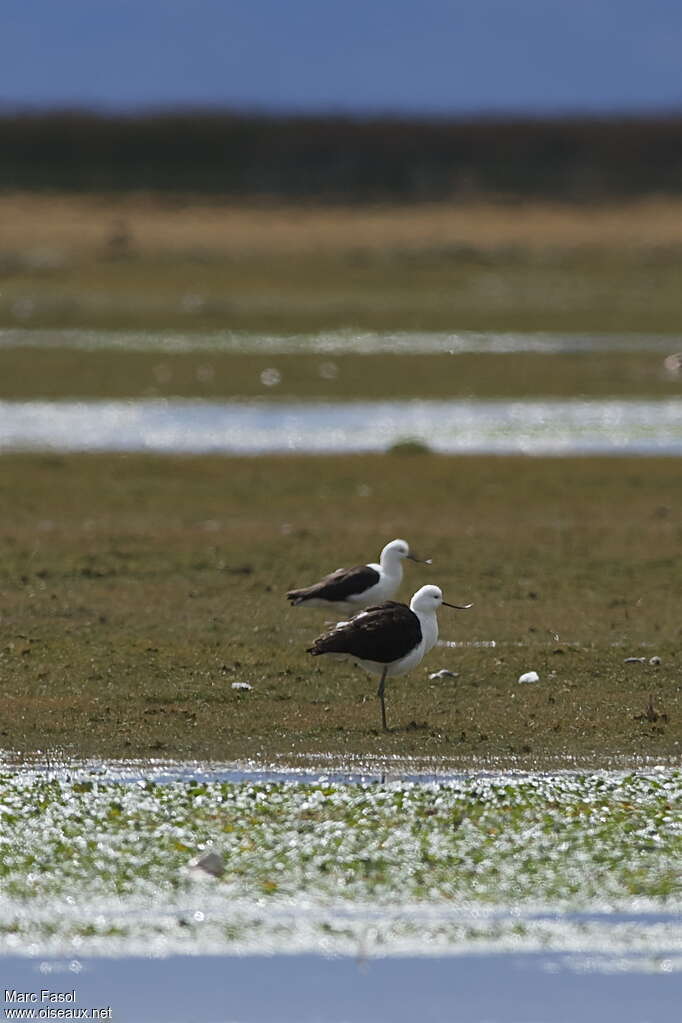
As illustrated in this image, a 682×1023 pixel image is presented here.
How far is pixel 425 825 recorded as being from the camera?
1055 centimetres

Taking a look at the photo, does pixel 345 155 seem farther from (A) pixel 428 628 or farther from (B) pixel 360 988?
(B) pixel 360 988

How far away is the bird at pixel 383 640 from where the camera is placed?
42.3ft

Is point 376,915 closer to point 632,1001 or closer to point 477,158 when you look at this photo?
point 632,1001

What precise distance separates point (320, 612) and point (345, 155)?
6433cm

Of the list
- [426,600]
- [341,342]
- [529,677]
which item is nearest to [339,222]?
[341,342]

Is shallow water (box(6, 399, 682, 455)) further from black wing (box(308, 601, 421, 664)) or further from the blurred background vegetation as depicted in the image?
the blurred background vegetation

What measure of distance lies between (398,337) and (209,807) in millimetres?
37546

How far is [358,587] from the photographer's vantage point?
15078 mm

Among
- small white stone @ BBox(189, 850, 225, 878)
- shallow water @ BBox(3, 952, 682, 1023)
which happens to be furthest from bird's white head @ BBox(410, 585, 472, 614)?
shallow water @ BBox(3, 952, 682, 1023)

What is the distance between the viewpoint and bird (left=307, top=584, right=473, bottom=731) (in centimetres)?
1288

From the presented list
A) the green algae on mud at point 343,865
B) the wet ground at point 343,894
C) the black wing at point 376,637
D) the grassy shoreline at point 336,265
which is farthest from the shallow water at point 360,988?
the grassy shoreline at point 336,265

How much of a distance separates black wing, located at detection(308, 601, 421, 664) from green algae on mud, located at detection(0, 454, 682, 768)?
1.25 ft

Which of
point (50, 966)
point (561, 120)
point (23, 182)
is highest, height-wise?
point (561, 120)

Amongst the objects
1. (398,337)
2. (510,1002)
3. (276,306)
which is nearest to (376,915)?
(510,1002)
